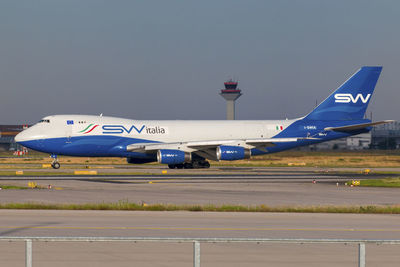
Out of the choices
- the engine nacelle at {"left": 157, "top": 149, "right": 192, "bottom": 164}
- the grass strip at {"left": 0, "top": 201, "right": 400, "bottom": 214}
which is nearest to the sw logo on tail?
the engine nacelle at {"left": 157, "top": 149, "right": 192, "bottom": 164}

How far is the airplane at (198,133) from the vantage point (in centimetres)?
5694

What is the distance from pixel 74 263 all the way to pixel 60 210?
38.4ft

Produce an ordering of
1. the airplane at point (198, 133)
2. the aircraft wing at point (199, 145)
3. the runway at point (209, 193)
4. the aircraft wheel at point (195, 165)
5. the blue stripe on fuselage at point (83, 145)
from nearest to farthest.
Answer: the runway at point (209, 193) < the blue stripe on fuselage at point (83, 145) < the airplane at point (198, 133) < the aircraft wing at point (199, 145) < the aircraft wheel at point (195, 165)

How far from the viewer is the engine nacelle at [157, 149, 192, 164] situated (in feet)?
180

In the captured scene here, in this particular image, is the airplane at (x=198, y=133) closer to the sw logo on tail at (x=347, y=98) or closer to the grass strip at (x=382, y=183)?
the sw logo on tail at (x=347, y=98)

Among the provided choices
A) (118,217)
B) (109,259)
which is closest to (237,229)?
(118,217)

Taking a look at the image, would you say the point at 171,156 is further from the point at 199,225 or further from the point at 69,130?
the point at 199,225

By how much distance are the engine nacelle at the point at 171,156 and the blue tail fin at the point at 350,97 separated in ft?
51.6

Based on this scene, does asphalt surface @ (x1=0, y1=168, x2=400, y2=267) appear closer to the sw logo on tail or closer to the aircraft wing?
the aircraft wing

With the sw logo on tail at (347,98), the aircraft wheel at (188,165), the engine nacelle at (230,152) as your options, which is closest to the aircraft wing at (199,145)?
the engine nacelle at (230,152)

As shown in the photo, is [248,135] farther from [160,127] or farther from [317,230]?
[317,230]

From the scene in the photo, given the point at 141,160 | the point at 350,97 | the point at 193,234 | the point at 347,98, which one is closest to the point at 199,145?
the point at 141,160

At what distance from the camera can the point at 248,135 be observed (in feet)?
200

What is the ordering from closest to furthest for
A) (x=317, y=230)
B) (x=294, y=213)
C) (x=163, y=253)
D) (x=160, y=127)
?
(x=163, y=253) < (x=317, y=230) < (x=294, y=213) < (x=160, y=127)
